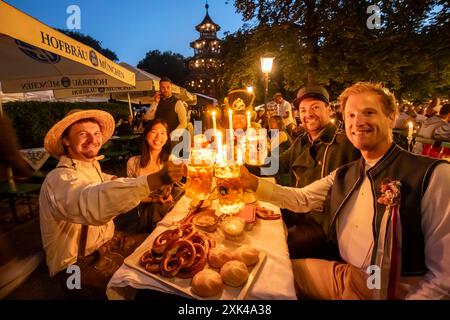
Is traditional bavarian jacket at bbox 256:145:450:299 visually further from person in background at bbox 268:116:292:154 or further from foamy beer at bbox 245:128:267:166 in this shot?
person in background at bbox 268:116:292:154

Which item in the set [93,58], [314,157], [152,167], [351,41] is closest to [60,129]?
[152,167]

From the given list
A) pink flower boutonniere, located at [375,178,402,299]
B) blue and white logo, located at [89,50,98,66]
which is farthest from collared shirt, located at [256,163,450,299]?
blue and white logo, located at [89,50,98,66]

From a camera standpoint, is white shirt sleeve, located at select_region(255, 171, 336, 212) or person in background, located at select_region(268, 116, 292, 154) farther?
person in background, located at select_region(268, 116, 292, 154)

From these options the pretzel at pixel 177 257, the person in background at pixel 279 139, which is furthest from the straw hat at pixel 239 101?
the pretzel at pixel 177 257

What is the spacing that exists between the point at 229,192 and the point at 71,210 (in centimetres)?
116

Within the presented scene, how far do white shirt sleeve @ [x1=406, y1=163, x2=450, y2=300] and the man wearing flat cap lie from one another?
106cm

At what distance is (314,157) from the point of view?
316cm

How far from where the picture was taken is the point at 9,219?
5.14 m

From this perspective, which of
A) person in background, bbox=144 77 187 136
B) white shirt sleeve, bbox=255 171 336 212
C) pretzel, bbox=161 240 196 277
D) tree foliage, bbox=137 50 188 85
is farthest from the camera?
tree foliage, bbox=137 50 188 85

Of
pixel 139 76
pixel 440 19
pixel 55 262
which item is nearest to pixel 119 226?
pixel 55 262

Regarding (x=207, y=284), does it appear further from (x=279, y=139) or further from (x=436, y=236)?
(x=279, y=139)

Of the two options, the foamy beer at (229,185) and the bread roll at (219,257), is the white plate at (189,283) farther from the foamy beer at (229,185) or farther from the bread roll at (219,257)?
the foamy beer at (229,185)

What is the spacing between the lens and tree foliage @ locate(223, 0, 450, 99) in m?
11.4

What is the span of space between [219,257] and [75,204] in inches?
43.5
